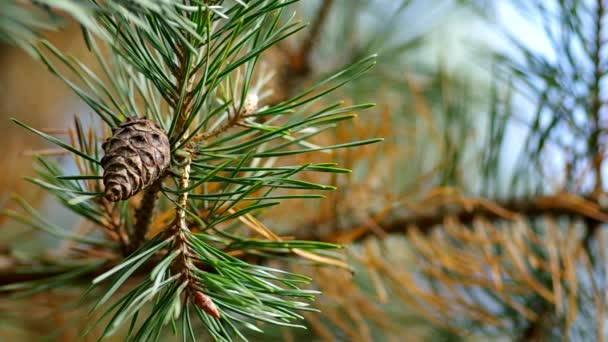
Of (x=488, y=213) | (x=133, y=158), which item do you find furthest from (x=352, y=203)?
(x=133, y=158)

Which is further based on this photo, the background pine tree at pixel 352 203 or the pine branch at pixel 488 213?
the pine branch at pixel 488 213

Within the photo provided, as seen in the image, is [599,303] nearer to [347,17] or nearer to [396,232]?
[396,232]

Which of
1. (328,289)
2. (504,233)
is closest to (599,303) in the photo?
(504,233)

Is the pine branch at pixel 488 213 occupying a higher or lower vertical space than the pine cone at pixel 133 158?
lower

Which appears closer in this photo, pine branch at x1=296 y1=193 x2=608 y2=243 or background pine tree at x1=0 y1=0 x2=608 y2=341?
background pine tree at x1=0 y1=0 x2=608 y2=341

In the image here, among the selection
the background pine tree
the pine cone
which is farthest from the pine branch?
the pine cone

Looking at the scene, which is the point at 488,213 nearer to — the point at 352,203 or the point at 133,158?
the point at 352,203

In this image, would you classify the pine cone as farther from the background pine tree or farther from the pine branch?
the pine branch

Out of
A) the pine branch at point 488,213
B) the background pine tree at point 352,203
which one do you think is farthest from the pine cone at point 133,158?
the pine branch at point 488,213

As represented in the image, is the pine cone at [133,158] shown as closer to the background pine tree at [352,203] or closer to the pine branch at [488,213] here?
the background pine tree at [352,203]
